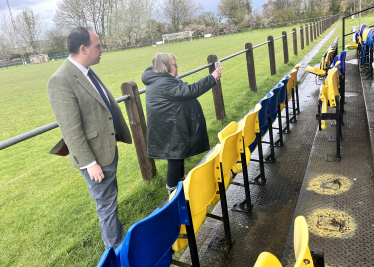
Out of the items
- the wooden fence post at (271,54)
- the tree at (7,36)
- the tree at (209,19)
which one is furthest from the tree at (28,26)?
the wooden fence post at (271,54)

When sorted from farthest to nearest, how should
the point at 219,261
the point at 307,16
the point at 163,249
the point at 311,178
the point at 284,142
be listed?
1. the point at 307,16
2. the point at 284,142
3. the point at 311,178
4. the point at 219,261
5. the point at 163,249

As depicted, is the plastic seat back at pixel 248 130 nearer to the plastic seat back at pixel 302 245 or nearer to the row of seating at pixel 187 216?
the row of seating at pixel 187 216

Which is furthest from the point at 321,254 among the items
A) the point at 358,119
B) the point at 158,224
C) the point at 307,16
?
the point at 307,16

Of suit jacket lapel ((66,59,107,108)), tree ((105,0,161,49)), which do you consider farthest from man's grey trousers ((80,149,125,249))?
tree ((105,0,161,49))

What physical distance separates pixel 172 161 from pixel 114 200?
3.40ft

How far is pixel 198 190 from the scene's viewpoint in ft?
6.96

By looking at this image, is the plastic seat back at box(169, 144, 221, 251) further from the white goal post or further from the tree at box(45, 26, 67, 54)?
the tree at box(45, 26, 67, 54)

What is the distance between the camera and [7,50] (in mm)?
72062

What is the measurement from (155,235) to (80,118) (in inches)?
43.5

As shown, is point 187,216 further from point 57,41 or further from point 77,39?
point 57,41

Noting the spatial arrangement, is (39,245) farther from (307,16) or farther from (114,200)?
(307,16)

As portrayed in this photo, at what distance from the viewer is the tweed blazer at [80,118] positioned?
2178mm

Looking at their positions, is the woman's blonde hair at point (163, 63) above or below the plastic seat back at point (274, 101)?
above

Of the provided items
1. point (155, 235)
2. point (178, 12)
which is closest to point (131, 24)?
point (178, 12)
